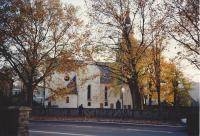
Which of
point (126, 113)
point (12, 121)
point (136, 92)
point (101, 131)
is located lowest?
point (101, 131)

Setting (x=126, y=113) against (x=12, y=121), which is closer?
(x=12, y=121)

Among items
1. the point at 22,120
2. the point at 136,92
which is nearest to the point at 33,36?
the point at 136,92

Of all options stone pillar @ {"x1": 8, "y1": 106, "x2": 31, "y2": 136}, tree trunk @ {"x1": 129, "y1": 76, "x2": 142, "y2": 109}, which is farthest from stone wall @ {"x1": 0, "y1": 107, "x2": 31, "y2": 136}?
tree trunk @ {"x1": 129, "y1": 76, "x2": 142, "y2": 109}

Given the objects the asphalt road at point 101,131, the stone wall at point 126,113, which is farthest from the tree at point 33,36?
the asphalt road at point 101,131

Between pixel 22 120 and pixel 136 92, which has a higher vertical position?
pixel 136 92

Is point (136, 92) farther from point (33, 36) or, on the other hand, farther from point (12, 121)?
point (12, 121)

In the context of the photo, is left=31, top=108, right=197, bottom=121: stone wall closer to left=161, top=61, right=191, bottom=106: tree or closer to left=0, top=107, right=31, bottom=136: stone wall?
left=161, top=61, right=191, bottom=106: tree

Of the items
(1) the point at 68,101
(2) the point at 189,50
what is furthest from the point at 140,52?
(1) the point at 68,101

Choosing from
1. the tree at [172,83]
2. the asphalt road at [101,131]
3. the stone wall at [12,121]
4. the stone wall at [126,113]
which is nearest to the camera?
the stone wall at [12,121]

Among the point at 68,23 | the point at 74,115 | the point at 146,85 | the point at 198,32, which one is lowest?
the point at 74,115

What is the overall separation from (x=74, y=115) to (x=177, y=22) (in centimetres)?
1799

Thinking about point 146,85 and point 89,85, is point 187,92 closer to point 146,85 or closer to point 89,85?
point 146,85

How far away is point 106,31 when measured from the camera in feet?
127

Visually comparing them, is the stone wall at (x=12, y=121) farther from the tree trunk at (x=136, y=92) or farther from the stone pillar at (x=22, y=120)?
the tree trunk at (x=136, y=92)
